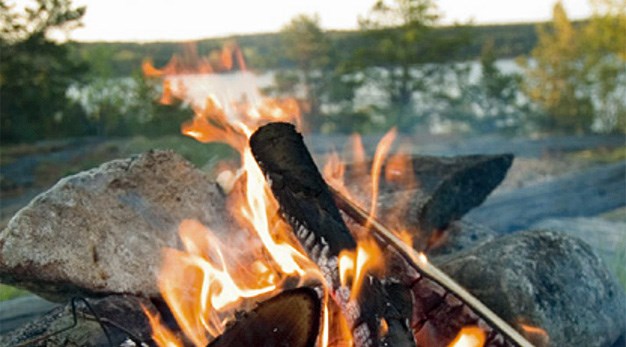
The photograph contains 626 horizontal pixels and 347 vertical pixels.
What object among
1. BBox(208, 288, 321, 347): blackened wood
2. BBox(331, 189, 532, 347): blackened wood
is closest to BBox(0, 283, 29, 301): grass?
BBox(331, 189, 532, 347): blackened wood

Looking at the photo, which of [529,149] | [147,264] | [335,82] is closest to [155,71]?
[147,264]

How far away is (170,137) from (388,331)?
26.3 feet

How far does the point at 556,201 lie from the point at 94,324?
15.5 ft

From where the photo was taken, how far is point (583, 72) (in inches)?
521

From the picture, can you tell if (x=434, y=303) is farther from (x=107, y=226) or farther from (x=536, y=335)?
(x=107, y=226)

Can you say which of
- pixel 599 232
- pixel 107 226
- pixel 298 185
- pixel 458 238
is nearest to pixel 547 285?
pixel 458 238

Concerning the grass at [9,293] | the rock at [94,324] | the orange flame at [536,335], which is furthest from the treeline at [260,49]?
the orange flame at [536,335]

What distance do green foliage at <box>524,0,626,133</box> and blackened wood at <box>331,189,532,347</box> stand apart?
10.7 metres

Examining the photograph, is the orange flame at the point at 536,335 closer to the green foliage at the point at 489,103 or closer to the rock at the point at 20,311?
the rock at the point at 20,311

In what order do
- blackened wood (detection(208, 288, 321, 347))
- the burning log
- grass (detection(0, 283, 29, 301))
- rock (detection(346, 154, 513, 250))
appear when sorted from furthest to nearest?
grass (detection(0, 283, 29, 301)) → rock (detection(346, 154, 513, 250)) → the burning log → blackened wood (detection(208, 288, 321, 347))

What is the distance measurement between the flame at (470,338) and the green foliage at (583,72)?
1081cm

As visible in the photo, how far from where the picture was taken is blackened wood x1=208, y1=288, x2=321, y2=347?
2414 mm

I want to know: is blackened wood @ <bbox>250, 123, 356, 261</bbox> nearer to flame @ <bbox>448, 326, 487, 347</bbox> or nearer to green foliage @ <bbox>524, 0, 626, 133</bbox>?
flame @ <bbox>448, 326, 487, 347</bbox>

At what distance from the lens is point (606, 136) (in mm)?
12703
